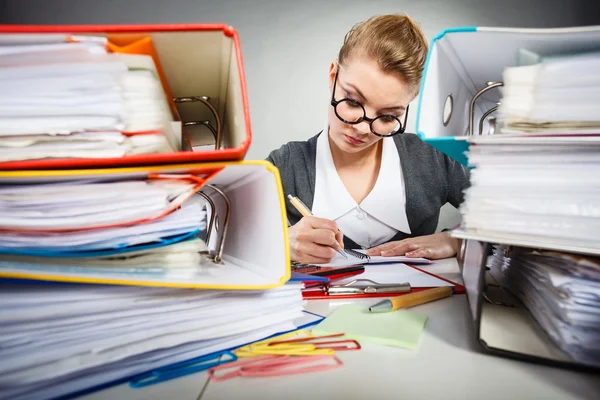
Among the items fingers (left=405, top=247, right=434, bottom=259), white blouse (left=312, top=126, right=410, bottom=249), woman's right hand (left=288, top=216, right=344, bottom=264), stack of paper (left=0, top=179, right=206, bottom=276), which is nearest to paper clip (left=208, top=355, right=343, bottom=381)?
stack of paper (left=0, top=179, right=206, bottom=276)

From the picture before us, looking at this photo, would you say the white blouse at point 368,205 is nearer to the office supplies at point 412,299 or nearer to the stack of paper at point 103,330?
the office supplies at point 412,299

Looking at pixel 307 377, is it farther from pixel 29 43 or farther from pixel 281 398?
pixel 29 43

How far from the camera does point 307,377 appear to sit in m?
0.36

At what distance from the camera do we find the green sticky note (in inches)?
16.8

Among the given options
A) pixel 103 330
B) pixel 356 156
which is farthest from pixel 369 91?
pixel 103 330

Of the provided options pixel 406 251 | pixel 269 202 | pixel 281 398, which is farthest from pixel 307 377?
pixel 406 251

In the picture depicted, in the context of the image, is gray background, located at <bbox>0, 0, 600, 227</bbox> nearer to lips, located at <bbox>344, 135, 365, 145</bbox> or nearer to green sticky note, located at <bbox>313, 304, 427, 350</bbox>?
lips, located at <bbox>344, 135, 365, 145</bbox>

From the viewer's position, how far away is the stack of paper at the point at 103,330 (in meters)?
0.32

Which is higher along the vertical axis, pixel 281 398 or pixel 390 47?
pixel 390 47

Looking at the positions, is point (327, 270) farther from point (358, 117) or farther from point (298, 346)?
point (358, 117)

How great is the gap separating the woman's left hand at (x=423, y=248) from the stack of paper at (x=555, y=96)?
0.65 m

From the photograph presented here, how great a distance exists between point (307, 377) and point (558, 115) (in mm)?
340

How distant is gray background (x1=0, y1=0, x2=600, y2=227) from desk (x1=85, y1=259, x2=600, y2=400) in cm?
180

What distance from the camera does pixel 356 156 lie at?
1465mm
